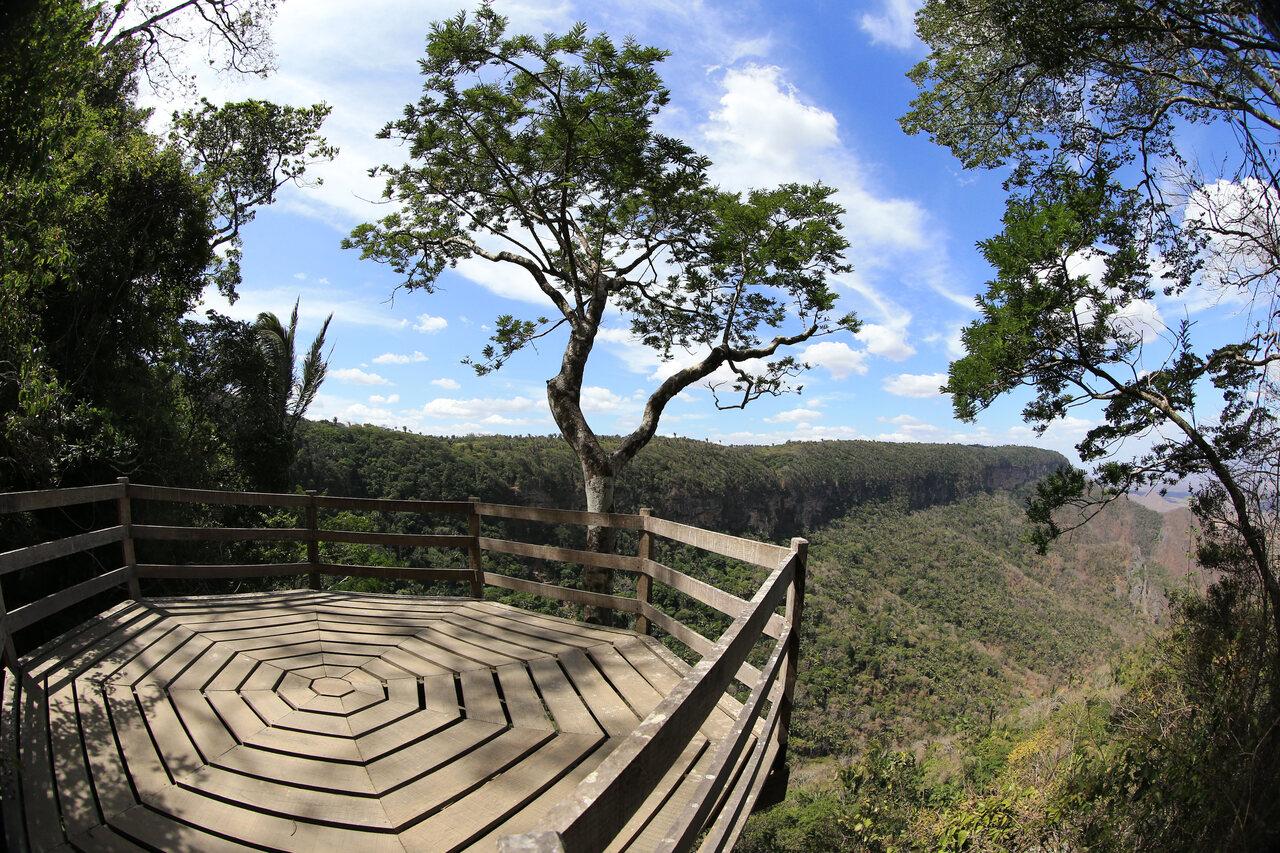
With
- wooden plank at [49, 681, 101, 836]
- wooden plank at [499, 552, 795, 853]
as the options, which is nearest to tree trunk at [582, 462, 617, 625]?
wooden plank at [49, 681, 101, 836]

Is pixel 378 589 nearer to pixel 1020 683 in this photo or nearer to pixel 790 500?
pixel 1020 683

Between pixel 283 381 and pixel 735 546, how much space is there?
579 inches

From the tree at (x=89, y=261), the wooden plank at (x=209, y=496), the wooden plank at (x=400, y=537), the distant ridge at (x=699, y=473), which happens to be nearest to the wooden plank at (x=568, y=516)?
the wooden plank at (x=400, y=537)

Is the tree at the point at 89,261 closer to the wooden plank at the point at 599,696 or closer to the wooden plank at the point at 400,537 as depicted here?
the wooden plank at the point at 400,537

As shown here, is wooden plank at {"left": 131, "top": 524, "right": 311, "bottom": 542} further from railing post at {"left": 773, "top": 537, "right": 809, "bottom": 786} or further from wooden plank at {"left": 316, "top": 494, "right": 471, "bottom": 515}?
railing post at {"left": 773, "top": 537, "right": 809, "bottom": 786}

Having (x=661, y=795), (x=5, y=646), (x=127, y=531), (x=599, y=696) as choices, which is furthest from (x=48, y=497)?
(x=661, y=795)

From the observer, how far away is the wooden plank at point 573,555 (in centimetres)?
454

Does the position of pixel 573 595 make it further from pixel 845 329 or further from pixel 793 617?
pixel 845 329

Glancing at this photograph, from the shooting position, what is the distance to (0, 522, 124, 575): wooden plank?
393cm

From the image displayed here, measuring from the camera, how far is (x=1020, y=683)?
38.7m

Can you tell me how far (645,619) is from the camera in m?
4.64

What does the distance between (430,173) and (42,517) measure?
284 inches

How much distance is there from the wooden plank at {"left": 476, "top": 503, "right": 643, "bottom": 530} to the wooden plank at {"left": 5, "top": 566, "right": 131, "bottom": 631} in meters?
2.65

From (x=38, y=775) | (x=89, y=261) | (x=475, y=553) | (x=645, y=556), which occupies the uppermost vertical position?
(x=89, y=261)
